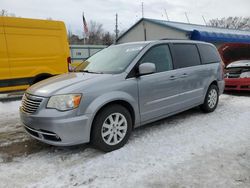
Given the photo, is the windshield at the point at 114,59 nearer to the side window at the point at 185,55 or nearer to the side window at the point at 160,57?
the side window at the point at 160,57

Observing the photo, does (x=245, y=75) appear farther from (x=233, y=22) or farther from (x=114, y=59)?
(x=233, y=22)

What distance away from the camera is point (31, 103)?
380 centimetres

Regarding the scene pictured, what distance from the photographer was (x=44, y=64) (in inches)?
348

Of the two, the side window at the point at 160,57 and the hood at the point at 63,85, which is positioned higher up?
the side window at the point at 160,57

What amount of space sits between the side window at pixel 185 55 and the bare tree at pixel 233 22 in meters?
50.4

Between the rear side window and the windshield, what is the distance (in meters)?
1.91

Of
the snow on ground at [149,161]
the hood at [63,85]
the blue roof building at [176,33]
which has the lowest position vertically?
the snow on ground at [149,161]

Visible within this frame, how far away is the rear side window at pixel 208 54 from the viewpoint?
593cm

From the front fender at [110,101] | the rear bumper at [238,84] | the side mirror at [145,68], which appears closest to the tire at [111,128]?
the front fender at [110,101]

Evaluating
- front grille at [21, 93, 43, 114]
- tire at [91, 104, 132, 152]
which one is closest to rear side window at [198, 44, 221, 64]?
tire at [91, 104, 132, 152]

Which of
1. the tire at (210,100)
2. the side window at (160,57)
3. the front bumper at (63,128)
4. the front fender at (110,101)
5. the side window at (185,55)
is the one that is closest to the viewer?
the front bumper at (63,128)

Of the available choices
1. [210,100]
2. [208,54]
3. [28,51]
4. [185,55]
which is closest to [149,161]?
[185,55]

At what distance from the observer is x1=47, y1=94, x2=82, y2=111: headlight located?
3.52 m

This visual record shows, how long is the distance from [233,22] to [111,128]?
5644 centimetres
